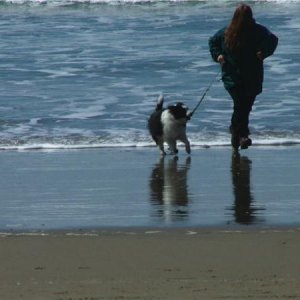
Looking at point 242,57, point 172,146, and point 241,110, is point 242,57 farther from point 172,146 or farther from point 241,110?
point 172,146

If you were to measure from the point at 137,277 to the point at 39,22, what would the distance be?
710 inches

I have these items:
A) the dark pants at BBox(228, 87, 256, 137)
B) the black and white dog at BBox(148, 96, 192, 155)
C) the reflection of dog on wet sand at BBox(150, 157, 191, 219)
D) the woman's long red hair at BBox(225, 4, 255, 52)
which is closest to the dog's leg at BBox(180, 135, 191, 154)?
the black and white dog at BBox(148, 96, 192, 155)

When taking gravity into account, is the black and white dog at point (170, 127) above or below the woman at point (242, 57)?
below

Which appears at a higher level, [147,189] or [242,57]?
[242,57]

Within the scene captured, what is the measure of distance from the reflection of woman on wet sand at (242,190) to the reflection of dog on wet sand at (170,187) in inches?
12.9

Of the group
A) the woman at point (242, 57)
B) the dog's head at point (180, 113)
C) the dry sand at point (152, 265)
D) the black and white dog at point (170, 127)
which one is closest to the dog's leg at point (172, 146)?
the black and white dog at point (170, 127)

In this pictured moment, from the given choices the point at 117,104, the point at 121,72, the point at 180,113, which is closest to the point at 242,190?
the point at 180,113

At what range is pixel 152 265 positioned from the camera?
195 inches

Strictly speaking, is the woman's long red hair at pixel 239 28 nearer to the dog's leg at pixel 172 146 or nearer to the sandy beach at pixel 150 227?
the sandy beach at pixel 150 227

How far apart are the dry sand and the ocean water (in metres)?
4.51

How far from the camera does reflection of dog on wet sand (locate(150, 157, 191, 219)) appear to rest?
6613 mm

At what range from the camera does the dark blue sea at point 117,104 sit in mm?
6854

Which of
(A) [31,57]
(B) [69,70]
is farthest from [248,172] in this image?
(A) [31,57]

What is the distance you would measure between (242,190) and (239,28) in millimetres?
2184
